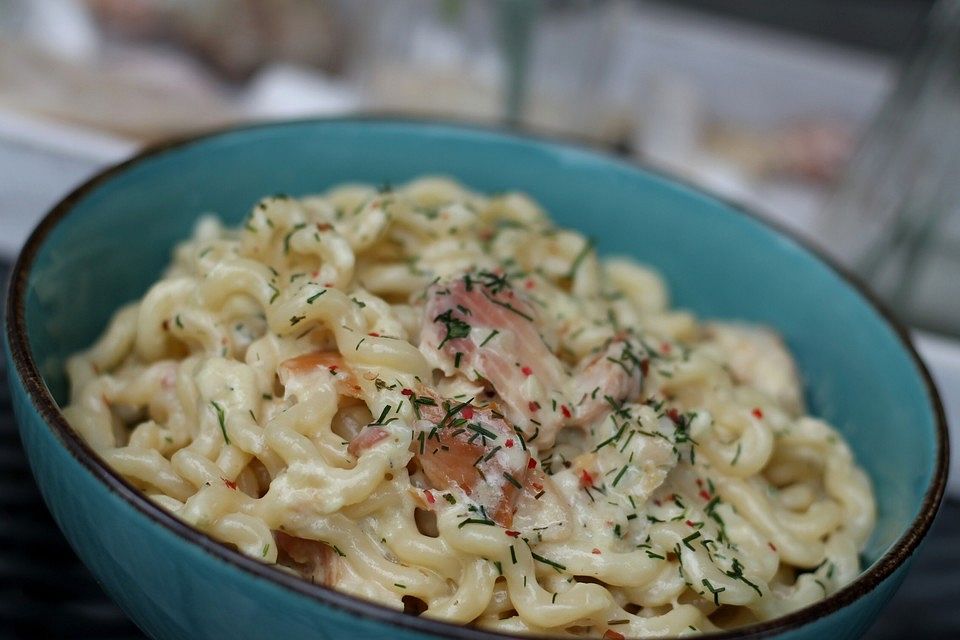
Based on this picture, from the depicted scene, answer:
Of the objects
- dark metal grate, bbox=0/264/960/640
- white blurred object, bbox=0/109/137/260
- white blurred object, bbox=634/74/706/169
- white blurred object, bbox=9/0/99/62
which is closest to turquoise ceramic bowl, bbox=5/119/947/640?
dark metal grate, bbox=0/264/960/640

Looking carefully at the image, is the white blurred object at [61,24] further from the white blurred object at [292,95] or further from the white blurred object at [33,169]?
the white blurred object at [33,169]

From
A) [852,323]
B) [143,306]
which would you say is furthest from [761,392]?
[143,306]

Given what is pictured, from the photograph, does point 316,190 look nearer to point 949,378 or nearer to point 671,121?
point 949,378

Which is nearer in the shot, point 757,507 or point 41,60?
point 757,507

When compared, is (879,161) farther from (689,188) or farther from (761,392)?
(761,392)

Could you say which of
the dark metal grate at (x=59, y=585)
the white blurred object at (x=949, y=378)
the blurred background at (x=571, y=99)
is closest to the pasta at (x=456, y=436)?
the dark metal grate at (x=59, y=585)

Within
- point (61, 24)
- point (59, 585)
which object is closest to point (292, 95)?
point (61, 24)
